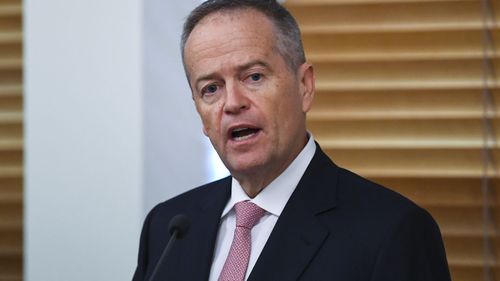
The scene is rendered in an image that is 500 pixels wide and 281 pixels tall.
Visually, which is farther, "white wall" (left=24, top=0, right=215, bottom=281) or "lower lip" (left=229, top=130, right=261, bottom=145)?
"white wall" (left=24, top=0, right=215, bottom=281)

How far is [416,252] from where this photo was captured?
1773mm

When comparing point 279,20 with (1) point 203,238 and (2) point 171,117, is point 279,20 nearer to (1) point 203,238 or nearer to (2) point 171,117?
(1) point 203,238

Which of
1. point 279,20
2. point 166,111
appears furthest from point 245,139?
point 166,111

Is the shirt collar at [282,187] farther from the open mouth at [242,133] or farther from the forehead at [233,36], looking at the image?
the forehead at [233,36]

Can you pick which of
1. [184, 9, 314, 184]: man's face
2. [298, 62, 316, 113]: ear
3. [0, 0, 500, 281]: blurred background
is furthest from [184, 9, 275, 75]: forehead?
[0, 0, 500, 281]: blurred background

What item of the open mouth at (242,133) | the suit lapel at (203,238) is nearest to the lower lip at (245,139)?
the open mouth at (242,133)

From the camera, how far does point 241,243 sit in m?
1.92

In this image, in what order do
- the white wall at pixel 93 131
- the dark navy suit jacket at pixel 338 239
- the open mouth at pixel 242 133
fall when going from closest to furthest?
the dark navy suit jacket at pixel 338 239 < the open mouth at pixel 242 133 < the white wall at pixel 93 131

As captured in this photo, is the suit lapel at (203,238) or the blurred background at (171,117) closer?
the suit lapel at (203,238)

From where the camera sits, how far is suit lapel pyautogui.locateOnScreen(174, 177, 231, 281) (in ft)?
6.49

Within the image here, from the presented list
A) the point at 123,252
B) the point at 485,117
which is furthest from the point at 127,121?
the point at 485,117

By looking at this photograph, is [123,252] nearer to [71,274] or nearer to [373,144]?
[71,274]

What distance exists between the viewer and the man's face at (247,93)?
1874 mm

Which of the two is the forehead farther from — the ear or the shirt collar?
the shirt collar
